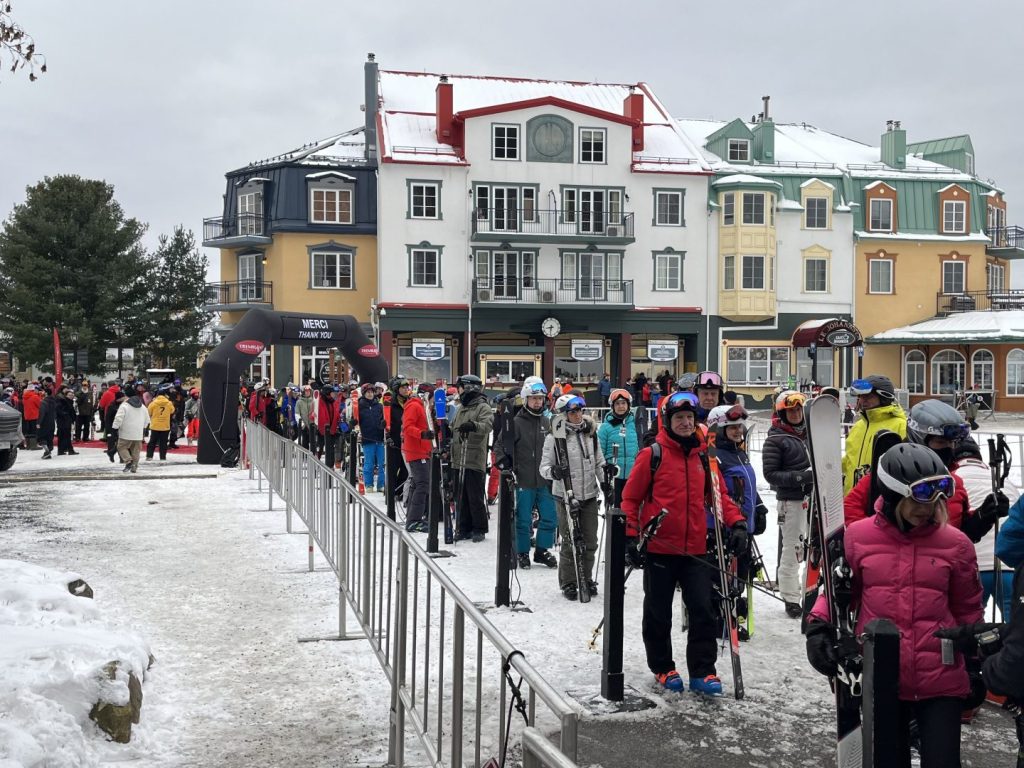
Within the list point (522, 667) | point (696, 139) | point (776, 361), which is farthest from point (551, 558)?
point (696, 139)

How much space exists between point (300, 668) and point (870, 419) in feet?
15.0

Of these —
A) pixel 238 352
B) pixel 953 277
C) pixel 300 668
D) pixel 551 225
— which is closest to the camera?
pixel 300 668

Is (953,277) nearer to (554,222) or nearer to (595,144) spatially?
(595,144)

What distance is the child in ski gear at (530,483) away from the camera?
387 inches

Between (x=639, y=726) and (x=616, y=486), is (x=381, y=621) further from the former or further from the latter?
(x=616, y=486)

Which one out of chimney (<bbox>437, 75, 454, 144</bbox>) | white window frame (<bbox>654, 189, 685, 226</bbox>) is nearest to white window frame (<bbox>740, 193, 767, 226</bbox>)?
white window frame (<bbox>654, 189, 685, 226</bbox>)

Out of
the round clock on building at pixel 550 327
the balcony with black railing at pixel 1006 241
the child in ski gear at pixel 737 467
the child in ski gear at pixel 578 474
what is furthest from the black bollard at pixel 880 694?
the balcony with black railing at pixel 1006 241

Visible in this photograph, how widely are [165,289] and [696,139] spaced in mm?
28939

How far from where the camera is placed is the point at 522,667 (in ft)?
9.26

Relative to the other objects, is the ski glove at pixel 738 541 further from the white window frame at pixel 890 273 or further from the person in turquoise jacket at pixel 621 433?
the white window frame at pixel 890 273

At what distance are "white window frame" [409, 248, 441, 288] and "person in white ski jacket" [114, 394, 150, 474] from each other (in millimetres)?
21091

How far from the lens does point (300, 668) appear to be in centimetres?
639

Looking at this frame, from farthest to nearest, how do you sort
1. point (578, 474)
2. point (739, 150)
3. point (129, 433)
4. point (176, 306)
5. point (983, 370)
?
1. point (176, 306)
2. point (739, 150)
3. point (983, 370)
4. point (129, 433)
5. point (578, 474)

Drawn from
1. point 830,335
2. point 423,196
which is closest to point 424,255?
point 423,196
